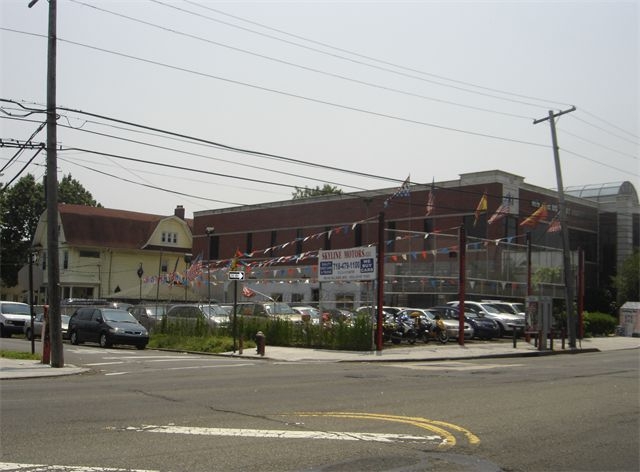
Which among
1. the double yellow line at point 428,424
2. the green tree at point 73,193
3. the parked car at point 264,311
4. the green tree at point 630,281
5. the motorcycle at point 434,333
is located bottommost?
the motorcycle at point 434,333

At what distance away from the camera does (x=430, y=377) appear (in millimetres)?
16141

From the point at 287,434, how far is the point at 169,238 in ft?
201

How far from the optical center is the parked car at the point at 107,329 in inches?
1041

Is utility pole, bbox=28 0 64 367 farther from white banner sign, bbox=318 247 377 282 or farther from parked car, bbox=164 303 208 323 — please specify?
white banner sign, bbox=318 247 377 282

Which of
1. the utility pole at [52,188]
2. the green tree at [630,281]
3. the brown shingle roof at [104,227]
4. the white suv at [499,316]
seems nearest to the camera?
the utility pole at [52,188]

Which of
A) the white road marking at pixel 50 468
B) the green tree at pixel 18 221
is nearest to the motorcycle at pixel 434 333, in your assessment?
the white road marking at pixel 50 468

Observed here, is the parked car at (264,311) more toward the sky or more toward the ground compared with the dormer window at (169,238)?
more toward the ground

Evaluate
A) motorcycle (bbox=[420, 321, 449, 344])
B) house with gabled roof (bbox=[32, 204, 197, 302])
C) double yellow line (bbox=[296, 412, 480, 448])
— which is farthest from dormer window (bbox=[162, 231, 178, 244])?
double yellow line (bbox=[296, 412, 480, 448])

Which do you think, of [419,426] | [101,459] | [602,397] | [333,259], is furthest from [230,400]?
[333,259]

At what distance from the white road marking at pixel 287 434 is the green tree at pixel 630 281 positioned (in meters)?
44.7

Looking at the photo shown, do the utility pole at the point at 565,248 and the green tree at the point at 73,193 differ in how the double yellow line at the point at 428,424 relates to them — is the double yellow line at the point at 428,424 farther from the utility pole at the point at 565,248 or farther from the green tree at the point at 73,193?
the green tree at the point at 73,193

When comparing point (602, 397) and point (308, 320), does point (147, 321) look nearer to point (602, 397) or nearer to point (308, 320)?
point (308, 320)

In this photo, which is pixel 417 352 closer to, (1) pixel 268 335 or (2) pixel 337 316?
(2) pixel 337 316

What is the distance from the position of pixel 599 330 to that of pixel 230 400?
34.7 m
